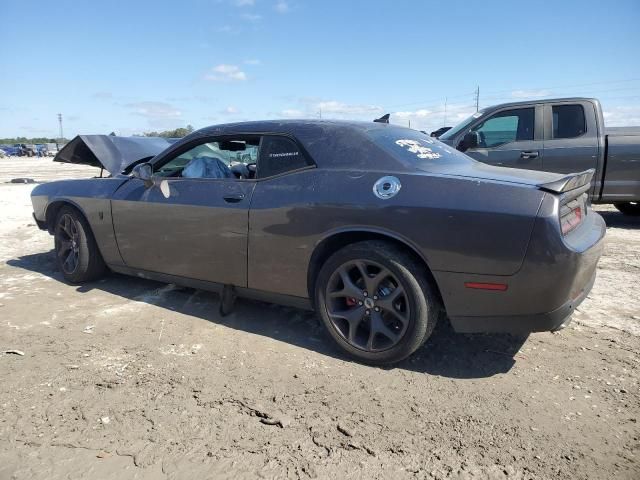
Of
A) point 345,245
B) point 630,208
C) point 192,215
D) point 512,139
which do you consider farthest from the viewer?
point 630,208

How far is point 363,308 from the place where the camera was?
3033 millimetres

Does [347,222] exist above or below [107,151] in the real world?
below

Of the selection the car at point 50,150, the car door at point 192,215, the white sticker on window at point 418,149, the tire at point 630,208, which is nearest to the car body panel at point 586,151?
the tire at point 630,208

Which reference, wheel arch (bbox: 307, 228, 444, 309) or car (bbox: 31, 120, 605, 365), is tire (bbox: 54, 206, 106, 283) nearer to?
car (bbox: 31, 120, 605, 365)

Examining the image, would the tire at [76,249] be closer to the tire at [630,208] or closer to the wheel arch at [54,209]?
the wheel arch at [54,209]

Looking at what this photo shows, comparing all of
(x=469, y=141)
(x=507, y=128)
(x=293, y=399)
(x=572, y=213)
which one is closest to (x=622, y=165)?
(x=507, y=128)

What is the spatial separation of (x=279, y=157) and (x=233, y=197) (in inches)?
17.7

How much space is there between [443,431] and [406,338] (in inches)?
24.9

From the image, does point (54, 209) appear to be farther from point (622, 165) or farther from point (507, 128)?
point (622, 165)

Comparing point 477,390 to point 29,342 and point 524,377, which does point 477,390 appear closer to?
point 524,377

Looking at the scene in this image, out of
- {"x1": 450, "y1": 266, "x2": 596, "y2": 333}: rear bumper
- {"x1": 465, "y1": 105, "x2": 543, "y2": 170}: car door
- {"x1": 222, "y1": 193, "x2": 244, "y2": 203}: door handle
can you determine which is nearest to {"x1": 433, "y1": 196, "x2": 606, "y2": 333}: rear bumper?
{"x1": 450, "y1": 266, "x2": 596, "y2": 333}: rear bumper

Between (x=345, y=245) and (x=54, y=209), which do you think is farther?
(x=54, y=209)

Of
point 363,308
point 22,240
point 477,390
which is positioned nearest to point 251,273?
point 363,308

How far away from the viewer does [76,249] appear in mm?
4668
